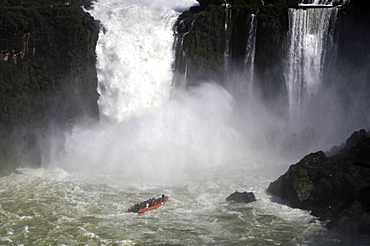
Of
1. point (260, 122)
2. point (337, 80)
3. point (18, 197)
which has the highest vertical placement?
point (337, 80)

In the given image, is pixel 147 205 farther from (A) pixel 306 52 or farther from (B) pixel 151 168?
(A) pixel 306 52

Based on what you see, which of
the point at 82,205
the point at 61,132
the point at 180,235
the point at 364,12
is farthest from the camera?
the point at 61,132

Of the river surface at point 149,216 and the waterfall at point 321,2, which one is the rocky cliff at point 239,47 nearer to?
the waterfall at point 321,2

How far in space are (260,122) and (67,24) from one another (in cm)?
1643

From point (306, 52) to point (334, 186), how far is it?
13.5m

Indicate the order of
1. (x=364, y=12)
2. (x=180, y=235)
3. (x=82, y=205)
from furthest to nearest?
(x=364, y=12) < (x=82, y=205) < (x=180, y=235)

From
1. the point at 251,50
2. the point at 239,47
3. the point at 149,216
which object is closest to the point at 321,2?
the point at 251,50

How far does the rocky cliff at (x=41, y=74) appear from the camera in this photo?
3112 cm

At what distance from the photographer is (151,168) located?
2942 centimetres

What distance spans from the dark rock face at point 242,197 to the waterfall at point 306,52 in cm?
1217

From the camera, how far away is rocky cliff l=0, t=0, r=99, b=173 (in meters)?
31.1

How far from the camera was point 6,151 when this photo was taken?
30406 mm

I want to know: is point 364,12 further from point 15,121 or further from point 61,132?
point 15,121

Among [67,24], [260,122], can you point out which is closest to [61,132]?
[67,24]
